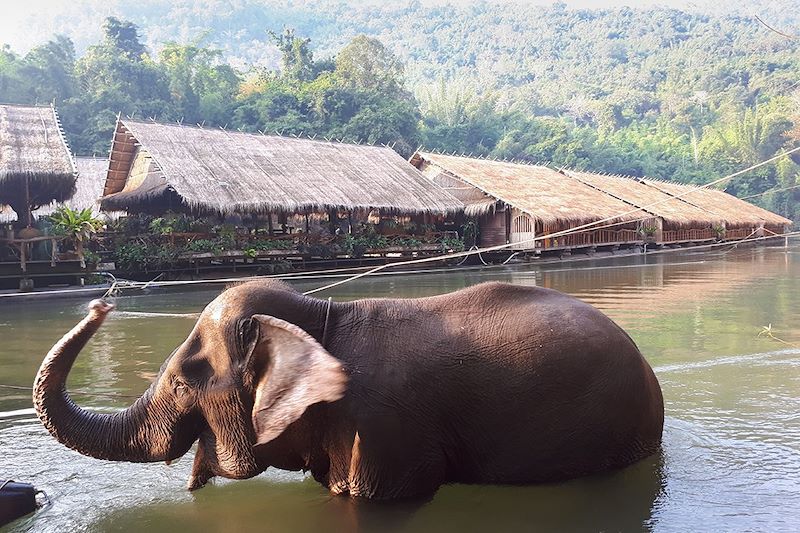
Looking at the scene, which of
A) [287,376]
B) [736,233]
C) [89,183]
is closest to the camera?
[287,376]

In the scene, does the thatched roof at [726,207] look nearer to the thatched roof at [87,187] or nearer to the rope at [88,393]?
the thatched roof at [87,187]

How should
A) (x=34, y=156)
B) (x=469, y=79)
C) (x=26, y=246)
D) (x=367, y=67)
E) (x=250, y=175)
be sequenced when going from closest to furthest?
(x=26, y=246) < (x=34, y=156) < (x=250, y=175) < (x=367, y=67) < (x=469, y=79)

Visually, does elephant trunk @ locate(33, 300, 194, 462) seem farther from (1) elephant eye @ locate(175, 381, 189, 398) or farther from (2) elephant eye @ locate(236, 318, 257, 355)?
(2) elephant eye @ locate(236, 318, 257, 355)

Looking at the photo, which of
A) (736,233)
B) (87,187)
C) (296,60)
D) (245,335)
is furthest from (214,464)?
(296,60)

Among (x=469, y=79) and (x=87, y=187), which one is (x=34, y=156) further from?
(x=469, y=79)

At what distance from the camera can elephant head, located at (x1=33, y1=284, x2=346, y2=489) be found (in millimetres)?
3133

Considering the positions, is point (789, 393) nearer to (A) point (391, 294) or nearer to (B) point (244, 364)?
(B) point (244, 364)

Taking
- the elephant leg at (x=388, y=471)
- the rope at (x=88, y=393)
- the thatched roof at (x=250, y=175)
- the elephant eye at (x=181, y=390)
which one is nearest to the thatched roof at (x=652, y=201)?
the thatched roof at (x=250, y=175)

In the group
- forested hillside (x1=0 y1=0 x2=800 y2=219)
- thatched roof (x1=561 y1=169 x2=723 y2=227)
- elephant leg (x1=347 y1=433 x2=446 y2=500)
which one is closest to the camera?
elephant leg (x1=347 y1=433 x2=446 y2=500)

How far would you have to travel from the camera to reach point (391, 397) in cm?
331

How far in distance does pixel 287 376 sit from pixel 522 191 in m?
25.9

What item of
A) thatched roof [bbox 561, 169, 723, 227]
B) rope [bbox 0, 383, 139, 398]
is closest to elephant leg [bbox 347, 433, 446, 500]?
rope [bbox 0, 383, 139, 398]

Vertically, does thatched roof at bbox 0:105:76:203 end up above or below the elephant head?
above

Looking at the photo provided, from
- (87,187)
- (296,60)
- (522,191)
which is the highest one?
(296,60)
